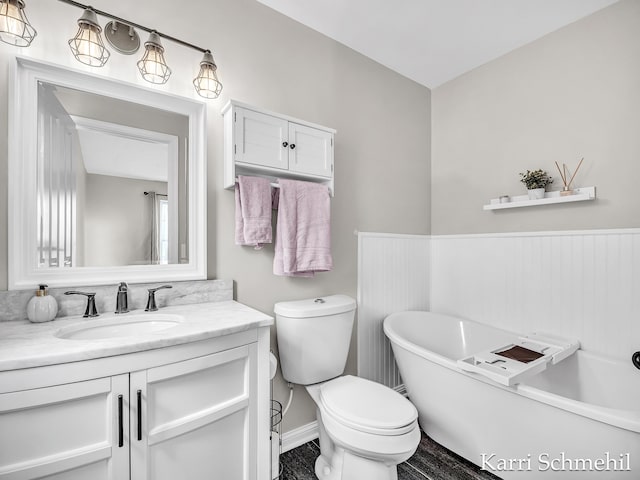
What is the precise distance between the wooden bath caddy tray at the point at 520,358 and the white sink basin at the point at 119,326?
140 cm

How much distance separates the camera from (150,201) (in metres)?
1.47

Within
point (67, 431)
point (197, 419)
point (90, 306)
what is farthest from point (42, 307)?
point (197, 419)

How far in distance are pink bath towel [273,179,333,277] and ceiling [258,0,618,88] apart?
1.08m

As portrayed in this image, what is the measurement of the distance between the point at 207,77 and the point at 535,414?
2178mm

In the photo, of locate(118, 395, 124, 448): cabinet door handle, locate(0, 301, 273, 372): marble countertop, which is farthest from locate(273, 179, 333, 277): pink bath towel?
locate(118, 395, 124, 448): cabinet door handle

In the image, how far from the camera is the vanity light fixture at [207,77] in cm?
146

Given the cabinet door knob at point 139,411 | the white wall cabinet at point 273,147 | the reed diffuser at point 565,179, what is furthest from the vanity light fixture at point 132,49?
the reed diffuser at point 565,179

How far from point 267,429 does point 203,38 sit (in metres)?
1.91

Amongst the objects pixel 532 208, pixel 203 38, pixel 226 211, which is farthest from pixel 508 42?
pixel 226 211

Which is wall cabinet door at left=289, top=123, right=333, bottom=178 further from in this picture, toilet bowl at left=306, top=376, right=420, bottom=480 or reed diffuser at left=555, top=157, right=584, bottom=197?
reed diffuser at left=555, top=157, right=584, bottom=197

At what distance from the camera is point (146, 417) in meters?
0.94

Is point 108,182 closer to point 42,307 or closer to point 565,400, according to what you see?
point 42,307

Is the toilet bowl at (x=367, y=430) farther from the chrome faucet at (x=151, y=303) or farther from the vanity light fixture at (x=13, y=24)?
the vanity light fixture at (x=13, y=24)

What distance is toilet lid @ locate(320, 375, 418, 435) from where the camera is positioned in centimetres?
125
